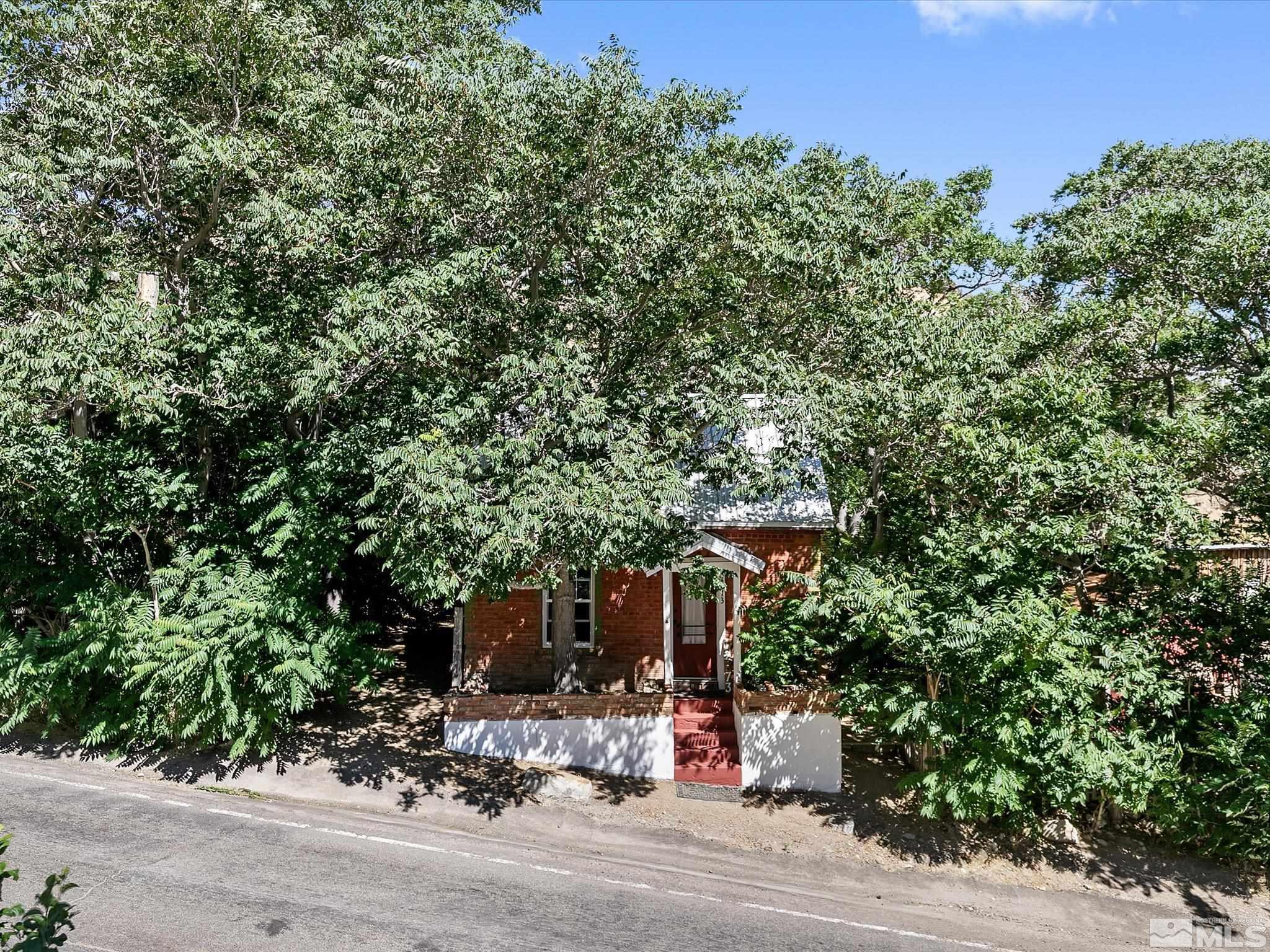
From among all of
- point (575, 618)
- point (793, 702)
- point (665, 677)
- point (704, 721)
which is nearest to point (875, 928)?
point (793, 702)

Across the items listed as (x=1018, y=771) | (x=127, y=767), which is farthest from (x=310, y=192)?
(x=1018, y=771)

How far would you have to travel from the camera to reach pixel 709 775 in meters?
12.4

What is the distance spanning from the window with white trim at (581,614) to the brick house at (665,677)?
3cm

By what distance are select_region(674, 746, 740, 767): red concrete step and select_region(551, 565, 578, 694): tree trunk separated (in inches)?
84.8

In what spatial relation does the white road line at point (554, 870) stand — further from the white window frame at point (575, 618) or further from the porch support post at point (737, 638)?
Result: the white window frame at point (575, 618)

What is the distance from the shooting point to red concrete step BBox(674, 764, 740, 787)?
1219cm

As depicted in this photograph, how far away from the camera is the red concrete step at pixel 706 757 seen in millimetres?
12547

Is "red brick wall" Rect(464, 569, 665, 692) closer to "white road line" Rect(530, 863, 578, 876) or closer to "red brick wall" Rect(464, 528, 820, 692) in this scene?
"red brick wall" Rect(464, 528, 820, 692)

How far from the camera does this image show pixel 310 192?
12.3 meters

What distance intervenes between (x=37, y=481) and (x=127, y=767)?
4406 millimetres

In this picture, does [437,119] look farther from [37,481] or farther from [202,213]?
[37,481]

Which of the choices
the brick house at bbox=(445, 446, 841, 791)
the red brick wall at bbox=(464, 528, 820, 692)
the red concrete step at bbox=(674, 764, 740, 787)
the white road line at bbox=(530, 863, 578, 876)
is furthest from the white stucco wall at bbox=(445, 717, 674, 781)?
the white road line at bbox=(530, 863, 578, 876)

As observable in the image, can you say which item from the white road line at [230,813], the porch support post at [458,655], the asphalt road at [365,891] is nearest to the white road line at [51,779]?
the asphalt road at [365,891]

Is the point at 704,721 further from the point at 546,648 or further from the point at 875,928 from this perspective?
the point at 875,928
